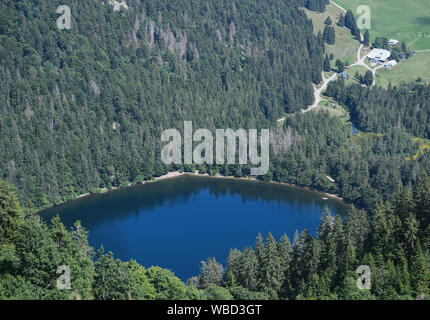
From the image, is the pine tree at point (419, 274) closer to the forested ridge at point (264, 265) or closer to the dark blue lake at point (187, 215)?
the forested ridge at point (264, 265)

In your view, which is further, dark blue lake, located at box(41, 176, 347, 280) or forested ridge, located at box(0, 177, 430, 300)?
dark blue lake, located at box(41, 176, 347, 280)

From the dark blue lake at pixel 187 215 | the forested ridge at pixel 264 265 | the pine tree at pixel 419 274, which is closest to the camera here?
the forested ridge at pixel 264 265

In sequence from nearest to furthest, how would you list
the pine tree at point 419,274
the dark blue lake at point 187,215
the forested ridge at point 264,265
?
1. the forested ridge at point 264,265
2. the pine tree at point 419,274
3. the dark blue lake at point 187,215

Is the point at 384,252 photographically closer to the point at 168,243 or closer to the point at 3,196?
the point at 3,196

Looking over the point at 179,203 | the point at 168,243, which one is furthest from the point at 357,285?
the point at 179,203

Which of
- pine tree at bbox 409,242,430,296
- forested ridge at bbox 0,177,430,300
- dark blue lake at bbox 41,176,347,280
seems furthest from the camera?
dark blue lake at bbox 41,176,347,280

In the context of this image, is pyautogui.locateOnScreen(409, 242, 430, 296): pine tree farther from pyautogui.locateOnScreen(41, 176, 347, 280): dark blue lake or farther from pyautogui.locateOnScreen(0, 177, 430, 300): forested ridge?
pyautogui.locateOnScreen(41, 176, 347, 280): dark blue lake

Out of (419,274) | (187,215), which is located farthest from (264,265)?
(187,215)

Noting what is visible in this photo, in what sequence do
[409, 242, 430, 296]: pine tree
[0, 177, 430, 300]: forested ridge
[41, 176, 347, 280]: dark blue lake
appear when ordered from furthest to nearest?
[41, 176, 347, 280]: dark blue lake
[409, 242, 430, 296]: pine tree
[0, 177, 430, 300]: forested ridge

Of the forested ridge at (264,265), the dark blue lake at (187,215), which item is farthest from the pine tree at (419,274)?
the dark blue lake at (187,215)

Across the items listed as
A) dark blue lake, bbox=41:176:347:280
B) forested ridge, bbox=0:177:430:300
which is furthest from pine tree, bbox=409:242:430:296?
dark blue lake, bbox=41:176:347:280
